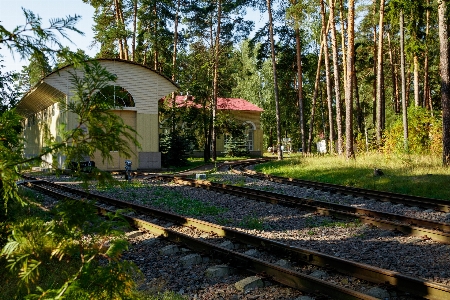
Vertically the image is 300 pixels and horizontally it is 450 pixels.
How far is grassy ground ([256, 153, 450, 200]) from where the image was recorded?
14.3m

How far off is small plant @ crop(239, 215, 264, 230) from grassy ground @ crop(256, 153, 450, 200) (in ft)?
21.0

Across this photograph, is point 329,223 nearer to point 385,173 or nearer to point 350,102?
point 385,173

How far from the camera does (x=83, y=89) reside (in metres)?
2.93

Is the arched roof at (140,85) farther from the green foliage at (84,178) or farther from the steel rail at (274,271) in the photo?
the green foliage at (84,178)

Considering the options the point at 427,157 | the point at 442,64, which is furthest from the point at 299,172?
the point at 442,64

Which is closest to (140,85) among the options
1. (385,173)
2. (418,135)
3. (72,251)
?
(385,173)

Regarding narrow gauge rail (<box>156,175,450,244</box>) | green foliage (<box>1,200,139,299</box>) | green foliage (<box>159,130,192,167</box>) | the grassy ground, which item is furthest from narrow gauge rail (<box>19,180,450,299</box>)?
green foliage (<box>159,130,192,167</box>)

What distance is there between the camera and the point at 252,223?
9.36 metres

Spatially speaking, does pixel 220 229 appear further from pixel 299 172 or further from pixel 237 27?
pixel 237 27

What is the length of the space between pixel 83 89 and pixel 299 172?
18884 mm

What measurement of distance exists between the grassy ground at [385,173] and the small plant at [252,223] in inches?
252

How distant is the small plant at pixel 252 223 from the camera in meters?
9.06

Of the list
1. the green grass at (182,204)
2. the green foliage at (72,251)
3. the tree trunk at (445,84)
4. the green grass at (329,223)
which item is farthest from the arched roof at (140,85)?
the green foliage at (72,251)

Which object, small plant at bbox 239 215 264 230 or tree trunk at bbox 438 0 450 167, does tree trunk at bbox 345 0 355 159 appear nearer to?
tree trunk at bbox 438 0 450 167
